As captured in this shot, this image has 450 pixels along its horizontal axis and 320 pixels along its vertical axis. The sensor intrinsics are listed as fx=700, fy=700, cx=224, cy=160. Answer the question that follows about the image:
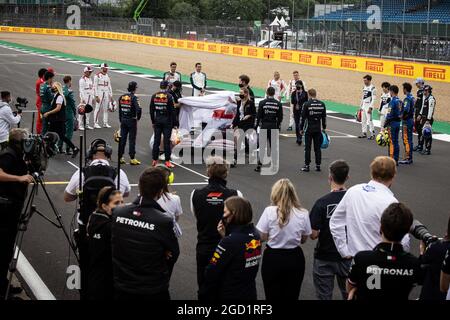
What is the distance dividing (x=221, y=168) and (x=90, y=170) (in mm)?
1366

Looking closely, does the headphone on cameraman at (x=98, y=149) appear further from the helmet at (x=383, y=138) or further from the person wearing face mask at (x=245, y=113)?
the helmet at (x=383, y=138)

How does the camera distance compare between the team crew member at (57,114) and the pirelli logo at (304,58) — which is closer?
the team crew member at (57,114)

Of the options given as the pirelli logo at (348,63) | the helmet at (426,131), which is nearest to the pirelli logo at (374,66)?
the pirelli logo at (348,63)

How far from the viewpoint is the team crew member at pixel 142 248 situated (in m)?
5.77

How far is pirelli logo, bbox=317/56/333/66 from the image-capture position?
136 ft

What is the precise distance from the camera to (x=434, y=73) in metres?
33.5

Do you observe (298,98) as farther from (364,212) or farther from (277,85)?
(364,212)

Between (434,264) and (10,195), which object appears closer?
(434,264)

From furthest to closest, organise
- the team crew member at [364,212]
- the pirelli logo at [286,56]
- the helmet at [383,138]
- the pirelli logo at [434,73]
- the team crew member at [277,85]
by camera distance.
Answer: the pirelli logo at [286,56]
the pirelli logo at [434,73]
the team crew member at [277,85]
the helmet at [383,138]
the team crew member at [364,212]

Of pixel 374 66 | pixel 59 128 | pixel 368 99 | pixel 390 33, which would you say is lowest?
pixel 59 128

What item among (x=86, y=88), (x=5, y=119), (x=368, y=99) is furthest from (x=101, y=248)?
(x=368, y=99)

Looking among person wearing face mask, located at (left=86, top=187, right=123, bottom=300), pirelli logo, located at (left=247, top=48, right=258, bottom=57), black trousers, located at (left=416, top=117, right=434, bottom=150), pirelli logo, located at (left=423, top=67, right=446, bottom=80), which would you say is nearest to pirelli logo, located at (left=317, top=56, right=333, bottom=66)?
pirelli logo, located at (left=423, top=67, right=446, bottom=80)

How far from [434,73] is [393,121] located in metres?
17.6

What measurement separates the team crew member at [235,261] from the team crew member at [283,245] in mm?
709
